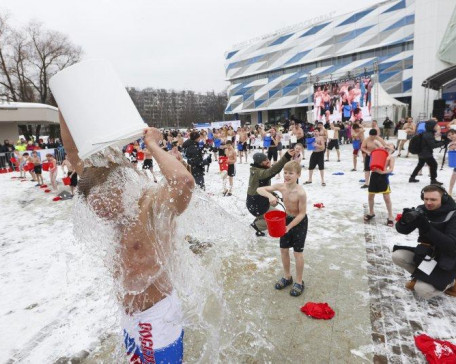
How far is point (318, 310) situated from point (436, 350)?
1044 millimetres

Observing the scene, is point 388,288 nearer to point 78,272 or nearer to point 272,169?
point 272,169

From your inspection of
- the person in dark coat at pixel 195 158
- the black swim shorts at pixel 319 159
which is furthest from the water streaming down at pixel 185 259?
the black swim shorts at pixel 319 159

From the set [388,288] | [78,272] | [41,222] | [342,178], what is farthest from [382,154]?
[41,222]

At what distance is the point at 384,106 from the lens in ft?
75.8

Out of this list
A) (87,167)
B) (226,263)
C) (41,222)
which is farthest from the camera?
(41,222)

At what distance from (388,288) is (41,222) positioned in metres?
7.45

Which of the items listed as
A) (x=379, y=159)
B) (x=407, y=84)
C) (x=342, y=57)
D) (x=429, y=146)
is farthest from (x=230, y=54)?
(x=379, y=159)

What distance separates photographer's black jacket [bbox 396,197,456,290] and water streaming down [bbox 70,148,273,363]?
1.91m

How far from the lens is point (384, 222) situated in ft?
18.9

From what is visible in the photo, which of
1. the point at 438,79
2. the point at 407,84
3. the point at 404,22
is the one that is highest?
the point at 404,22

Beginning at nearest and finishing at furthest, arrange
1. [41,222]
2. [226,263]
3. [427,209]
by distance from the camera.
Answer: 1. [427,209]
2. [226,263]
3. [41,222]

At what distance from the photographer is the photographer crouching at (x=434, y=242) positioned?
3152 millimetres

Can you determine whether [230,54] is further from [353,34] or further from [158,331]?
[158,331]

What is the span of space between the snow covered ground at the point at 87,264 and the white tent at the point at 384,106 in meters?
14.9
